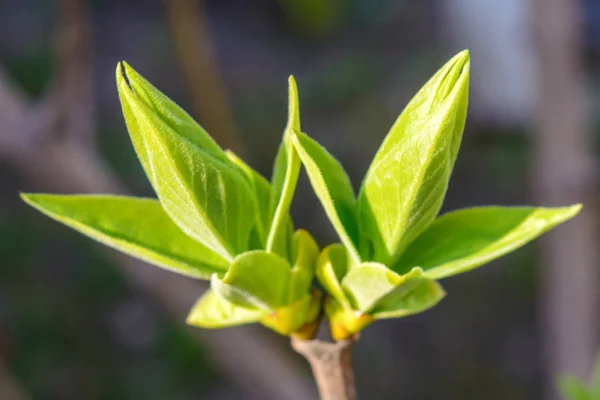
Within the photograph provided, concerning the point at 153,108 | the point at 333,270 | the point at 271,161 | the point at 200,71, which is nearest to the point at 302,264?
the point at 333,270

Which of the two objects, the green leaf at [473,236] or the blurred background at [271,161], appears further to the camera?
the blurred background at [271,161]

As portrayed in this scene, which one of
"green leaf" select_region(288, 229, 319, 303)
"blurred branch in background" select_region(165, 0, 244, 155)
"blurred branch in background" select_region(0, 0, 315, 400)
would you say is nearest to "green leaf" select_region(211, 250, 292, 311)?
"green leaf" select_region(288, 229, 319, 303)

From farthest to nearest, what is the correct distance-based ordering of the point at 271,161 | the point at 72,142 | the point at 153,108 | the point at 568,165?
the point at 271,161
the point at 568,165
the point at 72,142
the point at 153,108

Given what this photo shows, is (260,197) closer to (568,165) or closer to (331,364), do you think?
(331,364)

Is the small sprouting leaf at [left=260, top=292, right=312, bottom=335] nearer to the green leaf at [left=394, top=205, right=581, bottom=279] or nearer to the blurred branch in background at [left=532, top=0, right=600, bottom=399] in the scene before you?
the green leaf at [left=394, top=205, right=581, bottom=279]

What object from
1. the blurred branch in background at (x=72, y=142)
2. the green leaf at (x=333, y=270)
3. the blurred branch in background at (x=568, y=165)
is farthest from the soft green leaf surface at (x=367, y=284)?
the blurred branch in background at (x=568, y=165)

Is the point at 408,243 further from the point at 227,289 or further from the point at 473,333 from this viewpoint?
the point at 473,333

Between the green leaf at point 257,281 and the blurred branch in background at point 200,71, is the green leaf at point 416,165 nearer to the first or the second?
the green leaf at point 257,281
